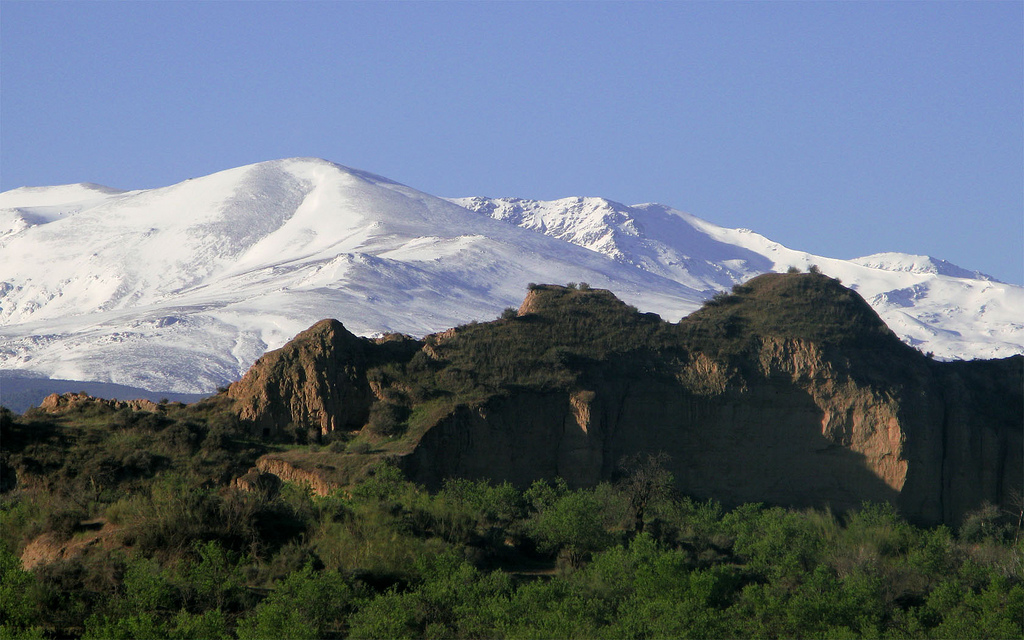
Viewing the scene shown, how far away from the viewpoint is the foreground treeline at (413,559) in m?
29.8

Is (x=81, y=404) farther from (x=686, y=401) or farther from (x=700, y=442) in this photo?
(x=700, y=442)

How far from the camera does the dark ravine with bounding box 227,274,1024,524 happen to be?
156ft

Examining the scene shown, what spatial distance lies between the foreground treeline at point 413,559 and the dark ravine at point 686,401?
112 inches

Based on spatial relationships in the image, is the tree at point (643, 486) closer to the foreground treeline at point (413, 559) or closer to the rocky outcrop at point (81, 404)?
the foreground treeline at point (413, 559)

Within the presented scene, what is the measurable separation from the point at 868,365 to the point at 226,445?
81.8ft

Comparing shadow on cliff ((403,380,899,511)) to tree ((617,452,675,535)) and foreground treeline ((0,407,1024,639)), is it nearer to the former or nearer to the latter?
tree ((617,452,675,535))

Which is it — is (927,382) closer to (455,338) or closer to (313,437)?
(455,338)

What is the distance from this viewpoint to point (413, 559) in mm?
34062

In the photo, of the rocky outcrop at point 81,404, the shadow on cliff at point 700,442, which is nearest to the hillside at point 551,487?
the shadow on cliff at point 700,442

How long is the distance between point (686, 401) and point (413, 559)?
19668mm

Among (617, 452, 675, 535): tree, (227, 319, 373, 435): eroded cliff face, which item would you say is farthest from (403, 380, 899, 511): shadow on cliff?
(227, 319, 373, 435): eroded cliff face

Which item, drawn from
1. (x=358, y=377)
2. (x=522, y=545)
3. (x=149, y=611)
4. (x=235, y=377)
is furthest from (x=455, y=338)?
(x=235, y=377)

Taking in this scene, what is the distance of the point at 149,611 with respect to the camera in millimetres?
29109

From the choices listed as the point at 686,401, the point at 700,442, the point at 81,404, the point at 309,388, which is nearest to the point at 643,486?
the point at 700,442
